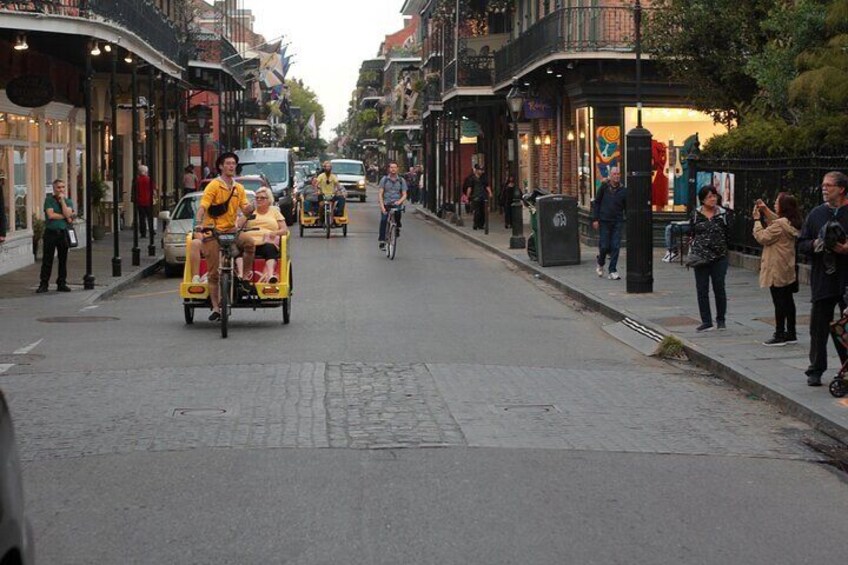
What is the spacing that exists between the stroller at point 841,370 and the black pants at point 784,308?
3.00 m

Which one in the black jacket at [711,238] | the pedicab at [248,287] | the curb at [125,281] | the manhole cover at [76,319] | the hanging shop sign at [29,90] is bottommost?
the manhole cover at [76,319]

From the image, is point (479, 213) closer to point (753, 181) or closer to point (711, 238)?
point (753, 181)

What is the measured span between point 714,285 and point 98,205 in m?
22.6

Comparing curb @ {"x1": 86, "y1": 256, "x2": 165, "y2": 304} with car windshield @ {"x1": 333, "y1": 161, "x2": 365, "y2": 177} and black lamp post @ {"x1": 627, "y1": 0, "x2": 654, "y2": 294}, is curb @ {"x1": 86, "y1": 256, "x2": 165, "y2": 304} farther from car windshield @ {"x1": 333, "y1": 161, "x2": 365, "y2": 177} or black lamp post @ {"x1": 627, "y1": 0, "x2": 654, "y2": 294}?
car windshield @ {"x1": 333, "y1": 161, "x2": 365, "y2": 177}

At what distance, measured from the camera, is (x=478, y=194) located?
40531mm

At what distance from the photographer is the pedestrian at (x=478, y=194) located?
40.1 metres

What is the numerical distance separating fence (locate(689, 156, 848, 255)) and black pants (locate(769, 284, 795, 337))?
6.48 m

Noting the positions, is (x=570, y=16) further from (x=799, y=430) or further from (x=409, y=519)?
(x=409, y=519)

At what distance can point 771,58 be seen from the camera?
21328mm

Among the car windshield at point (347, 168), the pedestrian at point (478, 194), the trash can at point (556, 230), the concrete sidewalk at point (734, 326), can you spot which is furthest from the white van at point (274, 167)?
the car windshield at point (347, 168)

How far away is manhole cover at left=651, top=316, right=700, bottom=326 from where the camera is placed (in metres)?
16.5

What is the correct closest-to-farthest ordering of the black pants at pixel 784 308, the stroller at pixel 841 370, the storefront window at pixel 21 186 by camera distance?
the stroller at pixel 841 370
the black pants at pixel 784 308
the storefront window at pixel 21 186

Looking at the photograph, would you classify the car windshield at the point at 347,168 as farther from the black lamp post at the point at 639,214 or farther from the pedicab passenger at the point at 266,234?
the pedicab passenger at the point at 266,234

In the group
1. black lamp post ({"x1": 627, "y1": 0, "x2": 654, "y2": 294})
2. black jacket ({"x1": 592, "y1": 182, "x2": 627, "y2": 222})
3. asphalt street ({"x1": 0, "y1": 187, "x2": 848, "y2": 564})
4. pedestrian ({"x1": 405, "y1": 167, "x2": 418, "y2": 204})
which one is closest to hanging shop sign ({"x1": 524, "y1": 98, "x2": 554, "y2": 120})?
black jacket ({"x1": 592, "y1": 182, "x2": 627, "y2": 222})
